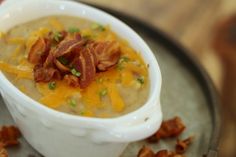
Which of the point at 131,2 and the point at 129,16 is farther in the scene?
the point at 131,2

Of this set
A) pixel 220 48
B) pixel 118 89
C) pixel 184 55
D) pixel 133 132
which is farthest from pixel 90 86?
pixel 220 48

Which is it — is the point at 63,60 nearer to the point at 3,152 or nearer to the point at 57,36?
the point at 57,36

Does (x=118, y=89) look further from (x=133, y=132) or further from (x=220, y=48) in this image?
(x=220, y=48)

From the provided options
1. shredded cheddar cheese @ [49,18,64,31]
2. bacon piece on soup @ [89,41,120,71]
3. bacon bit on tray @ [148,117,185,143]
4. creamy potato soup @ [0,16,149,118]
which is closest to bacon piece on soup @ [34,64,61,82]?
creamy potato soup @ [0,16,149,118]

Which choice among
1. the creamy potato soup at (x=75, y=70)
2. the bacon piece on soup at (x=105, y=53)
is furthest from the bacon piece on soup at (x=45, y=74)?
the bacon piece on soup at (x=105, y=53)

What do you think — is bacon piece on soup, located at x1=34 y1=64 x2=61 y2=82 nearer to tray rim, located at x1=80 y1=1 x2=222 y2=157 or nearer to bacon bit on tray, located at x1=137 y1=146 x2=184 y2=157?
bacon bit on tray, located at x1=137 y1=146 x2=184 y2=157

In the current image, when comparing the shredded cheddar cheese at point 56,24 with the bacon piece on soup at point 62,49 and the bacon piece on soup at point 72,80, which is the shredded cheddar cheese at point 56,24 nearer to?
the bacon piece on soup at point 62,49

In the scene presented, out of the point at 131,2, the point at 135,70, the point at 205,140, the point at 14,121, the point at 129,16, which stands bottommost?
the point at 14,121

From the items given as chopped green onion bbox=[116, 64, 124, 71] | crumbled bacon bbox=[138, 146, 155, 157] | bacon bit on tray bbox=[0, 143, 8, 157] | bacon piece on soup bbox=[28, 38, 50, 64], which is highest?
chopped green onion bbox=[116, 64, 124, 71]
